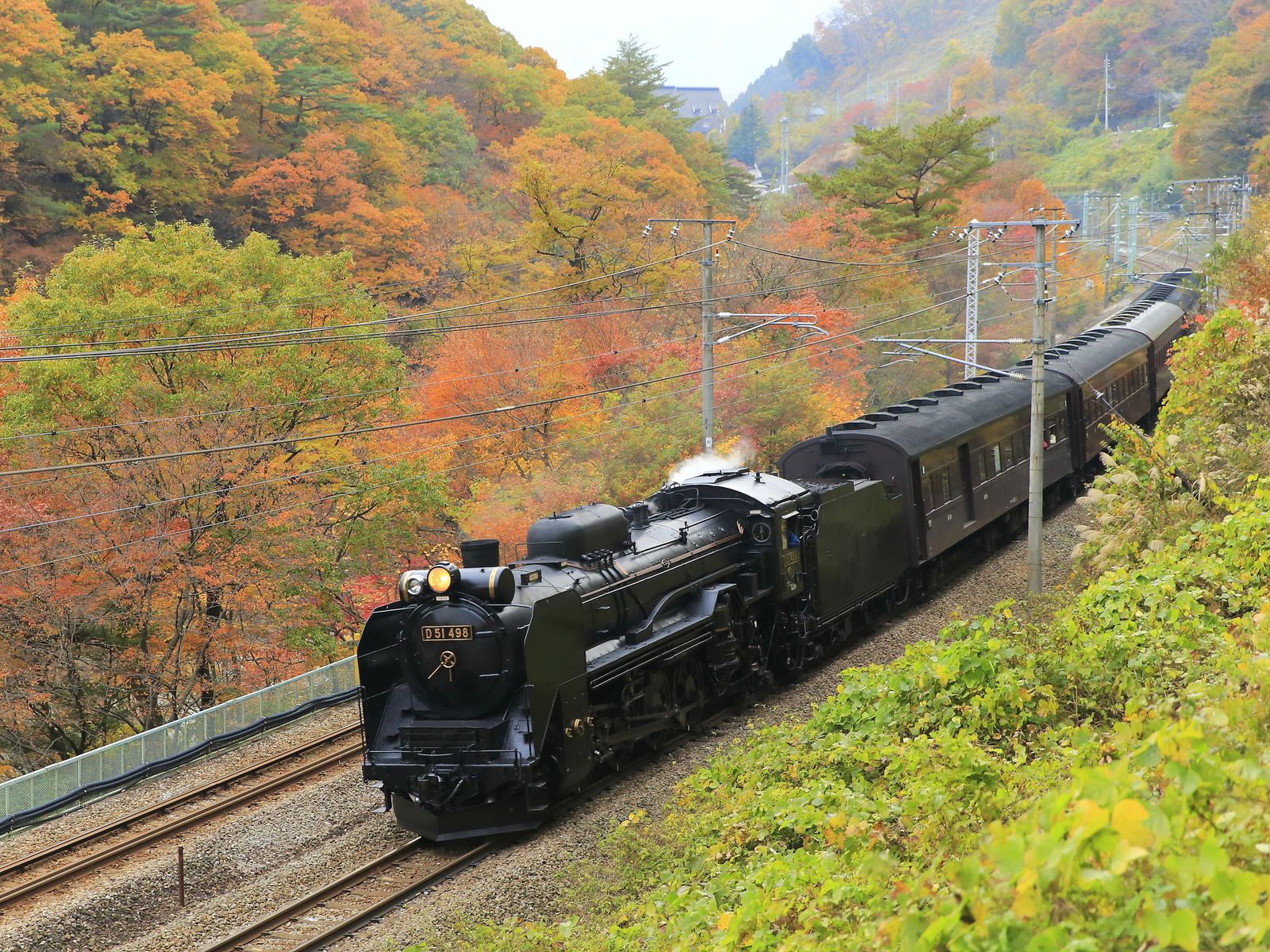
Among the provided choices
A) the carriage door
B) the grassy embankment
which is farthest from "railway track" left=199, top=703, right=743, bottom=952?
the carriage door

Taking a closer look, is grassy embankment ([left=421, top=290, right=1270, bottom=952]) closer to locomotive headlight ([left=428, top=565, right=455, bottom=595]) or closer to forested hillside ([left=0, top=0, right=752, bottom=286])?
locomotive headlight ([left=428, top=565, right=455, bottom=595])

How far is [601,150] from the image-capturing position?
163ft

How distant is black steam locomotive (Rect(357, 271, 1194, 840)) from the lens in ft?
36.0

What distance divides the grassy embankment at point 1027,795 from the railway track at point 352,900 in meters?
1.28

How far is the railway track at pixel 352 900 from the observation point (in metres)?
9.41

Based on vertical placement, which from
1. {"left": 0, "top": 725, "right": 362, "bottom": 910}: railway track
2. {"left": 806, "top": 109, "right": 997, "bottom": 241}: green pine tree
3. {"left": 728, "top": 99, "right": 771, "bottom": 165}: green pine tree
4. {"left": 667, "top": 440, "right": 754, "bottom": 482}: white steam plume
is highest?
{"left": 728, "top": 99, "right": 771, "bottom": 165}: green pine tree

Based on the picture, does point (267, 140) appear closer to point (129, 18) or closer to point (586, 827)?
point (129, 18)

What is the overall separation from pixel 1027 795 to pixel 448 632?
5.95 meters

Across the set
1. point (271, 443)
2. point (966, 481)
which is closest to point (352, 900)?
point (271, 443)

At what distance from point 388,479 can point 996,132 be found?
101m

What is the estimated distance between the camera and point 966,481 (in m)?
20.2

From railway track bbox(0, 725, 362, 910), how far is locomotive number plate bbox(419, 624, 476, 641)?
11.7 ft

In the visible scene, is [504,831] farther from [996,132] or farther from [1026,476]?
[996,132]

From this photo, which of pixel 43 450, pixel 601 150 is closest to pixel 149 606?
pixel 43 450
